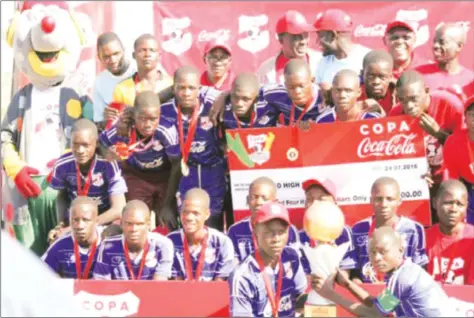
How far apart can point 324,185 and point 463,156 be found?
89 cm

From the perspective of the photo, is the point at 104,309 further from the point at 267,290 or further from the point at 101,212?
the point at 101,212

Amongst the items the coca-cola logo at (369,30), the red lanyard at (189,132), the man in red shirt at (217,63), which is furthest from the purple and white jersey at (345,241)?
the coca-cola logo at (369,30)

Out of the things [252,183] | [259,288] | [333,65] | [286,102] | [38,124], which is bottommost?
[259,288]

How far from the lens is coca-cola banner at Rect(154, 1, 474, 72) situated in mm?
10078

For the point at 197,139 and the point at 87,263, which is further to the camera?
the point at 197,139

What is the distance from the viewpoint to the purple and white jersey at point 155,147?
7383 mm

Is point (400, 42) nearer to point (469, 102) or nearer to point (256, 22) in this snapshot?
point (469, 102)

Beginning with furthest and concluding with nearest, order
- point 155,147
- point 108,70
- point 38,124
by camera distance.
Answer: point 108,70
point 38,124
point 155,147

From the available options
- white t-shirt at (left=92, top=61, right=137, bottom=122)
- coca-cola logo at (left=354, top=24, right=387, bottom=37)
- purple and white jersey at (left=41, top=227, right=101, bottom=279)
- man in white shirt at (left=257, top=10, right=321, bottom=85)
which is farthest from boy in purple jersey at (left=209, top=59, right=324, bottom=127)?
coca-cola logo at (left=354, top=24, right=387, bottom=37)

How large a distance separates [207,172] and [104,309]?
189 cm

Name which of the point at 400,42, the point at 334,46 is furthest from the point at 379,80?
the point at 334,46

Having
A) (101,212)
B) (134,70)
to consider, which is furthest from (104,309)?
(134,70)

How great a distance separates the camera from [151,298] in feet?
19.2

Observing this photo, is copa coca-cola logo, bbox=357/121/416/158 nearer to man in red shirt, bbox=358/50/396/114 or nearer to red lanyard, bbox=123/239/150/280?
man in red shirt, bbox=358/50/396/114
